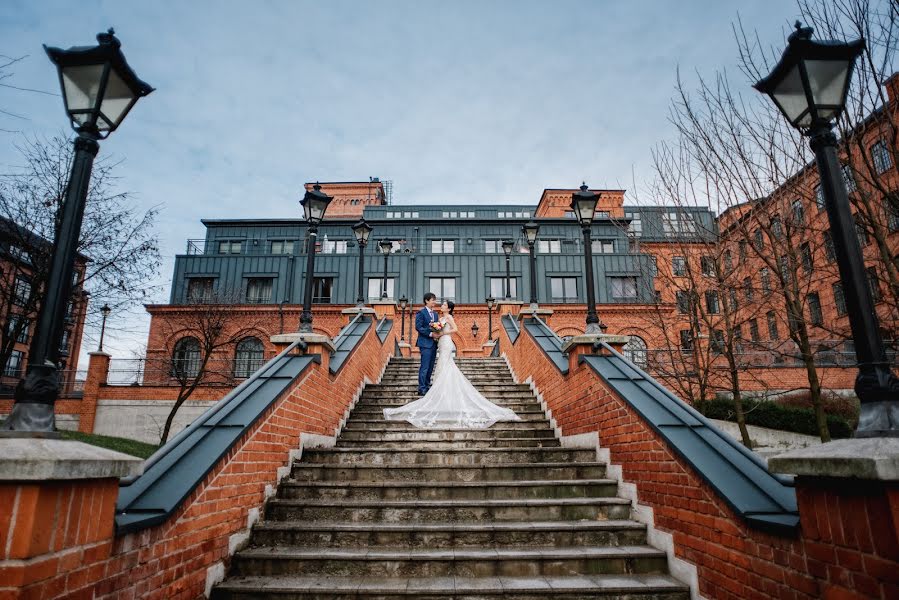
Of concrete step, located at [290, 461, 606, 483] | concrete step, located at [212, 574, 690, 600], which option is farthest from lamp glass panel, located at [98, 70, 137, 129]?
concrete step, located at [290, 461, 606, 483]

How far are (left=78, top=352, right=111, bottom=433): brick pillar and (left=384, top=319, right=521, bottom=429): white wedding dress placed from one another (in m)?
17.6

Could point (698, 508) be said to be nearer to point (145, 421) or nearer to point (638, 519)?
point (638, 519)

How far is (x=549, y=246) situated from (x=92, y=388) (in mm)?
26470

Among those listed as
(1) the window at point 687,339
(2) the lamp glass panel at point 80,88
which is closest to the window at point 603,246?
(1) the window at point 687,339

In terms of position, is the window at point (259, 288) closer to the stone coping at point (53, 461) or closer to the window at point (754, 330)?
the window at point (754, 330)

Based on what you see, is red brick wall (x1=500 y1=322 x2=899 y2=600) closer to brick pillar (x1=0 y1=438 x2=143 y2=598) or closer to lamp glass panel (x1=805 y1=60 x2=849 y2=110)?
lamp glass panel (x1=805 y1=60 x2=849 y2=110)

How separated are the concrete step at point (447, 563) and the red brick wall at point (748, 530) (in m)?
0.45

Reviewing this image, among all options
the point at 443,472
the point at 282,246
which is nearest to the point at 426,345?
the point at 443,472

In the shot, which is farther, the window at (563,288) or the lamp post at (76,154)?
the window at (563,288)

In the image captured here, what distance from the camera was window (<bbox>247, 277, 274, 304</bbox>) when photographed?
29953 mm

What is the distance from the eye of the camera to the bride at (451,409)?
6770 millimetres

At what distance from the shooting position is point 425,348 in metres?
8.52

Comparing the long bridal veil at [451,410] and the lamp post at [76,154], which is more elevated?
the lamp post at [76,154]

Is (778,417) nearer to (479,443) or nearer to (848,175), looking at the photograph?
(848,175)
